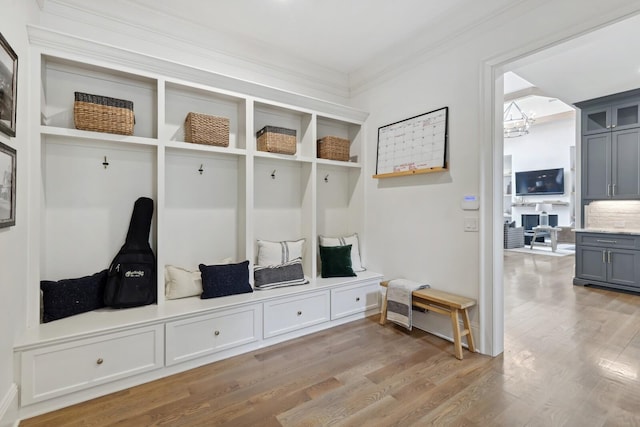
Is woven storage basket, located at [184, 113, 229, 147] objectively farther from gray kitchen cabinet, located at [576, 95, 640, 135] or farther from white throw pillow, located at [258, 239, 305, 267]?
gray kitchen cabinet, located at [576, 95, 640, 135]

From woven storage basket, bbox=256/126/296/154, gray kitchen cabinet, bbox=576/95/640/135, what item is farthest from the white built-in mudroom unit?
gray kitchen cabinet, bbox=576/95/640/135

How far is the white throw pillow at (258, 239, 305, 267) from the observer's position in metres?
3.20

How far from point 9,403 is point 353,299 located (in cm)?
268

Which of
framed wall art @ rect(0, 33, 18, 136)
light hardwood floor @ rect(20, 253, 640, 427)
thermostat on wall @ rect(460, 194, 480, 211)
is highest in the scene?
framed wall art @ rect(0, 33, 18, 136)

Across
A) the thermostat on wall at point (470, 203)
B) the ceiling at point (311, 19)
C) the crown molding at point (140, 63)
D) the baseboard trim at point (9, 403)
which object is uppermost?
the ceiling at point (311, 19)

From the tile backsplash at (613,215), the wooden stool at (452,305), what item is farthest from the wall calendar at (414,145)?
the tile backsplash at (613,215)

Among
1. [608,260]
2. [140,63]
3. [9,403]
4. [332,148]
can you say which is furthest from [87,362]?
[608,260]

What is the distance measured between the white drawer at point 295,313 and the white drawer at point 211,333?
116mm

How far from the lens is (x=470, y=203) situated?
2703 mm

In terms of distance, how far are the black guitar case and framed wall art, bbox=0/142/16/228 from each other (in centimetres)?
→ 80

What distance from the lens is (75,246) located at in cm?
243

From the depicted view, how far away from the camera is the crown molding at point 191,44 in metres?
2.45

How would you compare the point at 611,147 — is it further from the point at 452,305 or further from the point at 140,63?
the point at 140,63

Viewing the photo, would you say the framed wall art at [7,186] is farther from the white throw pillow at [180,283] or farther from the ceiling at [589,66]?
the ceiling at [589,66]
